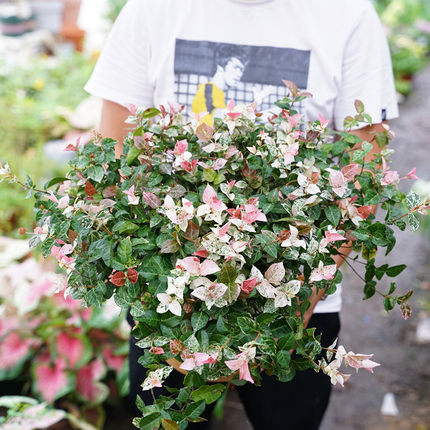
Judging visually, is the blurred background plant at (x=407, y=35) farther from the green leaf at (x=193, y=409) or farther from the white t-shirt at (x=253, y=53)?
the green leaf at (x=193, y=409)

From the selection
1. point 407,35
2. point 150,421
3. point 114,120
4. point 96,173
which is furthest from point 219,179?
point 407,35

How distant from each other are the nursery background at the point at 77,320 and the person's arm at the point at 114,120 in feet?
0.95

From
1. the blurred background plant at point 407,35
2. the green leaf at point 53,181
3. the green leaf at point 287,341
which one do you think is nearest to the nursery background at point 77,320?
the green leaf at point 53,181

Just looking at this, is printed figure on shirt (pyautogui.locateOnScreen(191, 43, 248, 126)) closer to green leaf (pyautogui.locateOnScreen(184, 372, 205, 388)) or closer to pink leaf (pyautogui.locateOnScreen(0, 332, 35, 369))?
green leaf (pyautogui.locateOnScreen(184, 372, 205, 388))

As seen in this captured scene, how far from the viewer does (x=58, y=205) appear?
106 centimetres

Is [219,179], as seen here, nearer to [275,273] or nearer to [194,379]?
[275,273]

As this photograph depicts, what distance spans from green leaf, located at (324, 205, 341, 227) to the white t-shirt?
466mm

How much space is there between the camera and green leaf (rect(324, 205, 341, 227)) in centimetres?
104

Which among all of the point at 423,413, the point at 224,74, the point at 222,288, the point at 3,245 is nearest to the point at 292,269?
the point at 222,288

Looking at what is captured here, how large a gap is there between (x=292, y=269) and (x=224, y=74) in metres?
0.67

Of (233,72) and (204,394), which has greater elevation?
(233,72)

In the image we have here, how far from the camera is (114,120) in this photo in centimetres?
152

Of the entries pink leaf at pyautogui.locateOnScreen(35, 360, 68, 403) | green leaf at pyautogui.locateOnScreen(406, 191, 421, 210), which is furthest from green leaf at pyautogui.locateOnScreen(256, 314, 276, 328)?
pink leaf at pyautogui.locateOnScreen(35, 360, 68, 403)

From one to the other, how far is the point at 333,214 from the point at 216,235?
0.86ft
